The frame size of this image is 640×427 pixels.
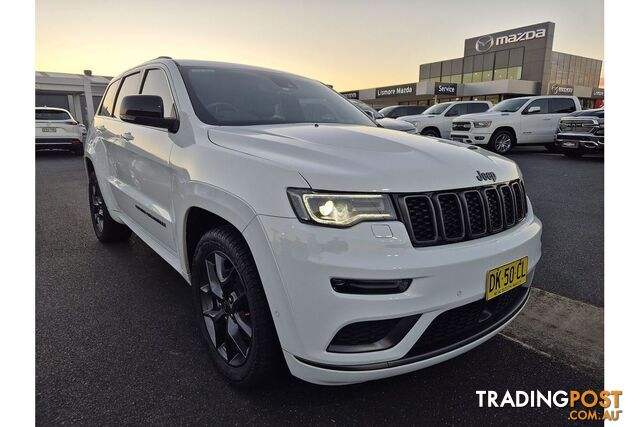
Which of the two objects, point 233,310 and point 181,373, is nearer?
point 233,310

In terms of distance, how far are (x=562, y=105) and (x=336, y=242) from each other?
1380 centimetres

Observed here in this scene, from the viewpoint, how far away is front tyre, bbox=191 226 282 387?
70.7 inches

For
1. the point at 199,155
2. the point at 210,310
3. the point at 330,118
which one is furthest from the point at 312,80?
the point at 210,310

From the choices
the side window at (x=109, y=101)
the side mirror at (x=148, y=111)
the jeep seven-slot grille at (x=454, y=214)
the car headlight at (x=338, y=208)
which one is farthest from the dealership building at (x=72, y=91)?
the jeep seven-slot grille at (x=454, y=214)

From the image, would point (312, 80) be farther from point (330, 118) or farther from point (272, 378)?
point (272, 378)

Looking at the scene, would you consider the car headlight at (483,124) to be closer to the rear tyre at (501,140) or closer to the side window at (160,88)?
the rear tyre at (501,140)

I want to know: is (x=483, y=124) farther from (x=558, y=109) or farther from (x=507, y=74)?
(x=507, y=74)

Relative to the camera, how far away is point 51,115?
13242 mm

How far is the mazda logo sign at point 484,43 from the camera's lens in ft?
146

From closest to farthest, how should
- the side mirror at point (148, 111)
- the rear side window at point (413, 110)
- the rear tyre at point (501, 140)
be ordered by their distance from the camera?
the side mirror at point (148, 111) → the rear tyre at point (501, 140) → the rear side window at point (413, 110)

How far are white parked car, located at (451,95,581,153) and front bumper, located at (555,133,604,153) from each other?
3.07ft

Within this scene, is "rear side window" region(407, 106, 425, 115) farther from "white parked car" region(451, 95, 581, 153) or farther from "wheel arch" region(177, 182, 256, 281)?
"wheel arch" region(177, 182, 256, 281)

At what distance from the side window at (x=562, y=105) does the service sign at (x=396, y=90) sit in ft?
87.3
